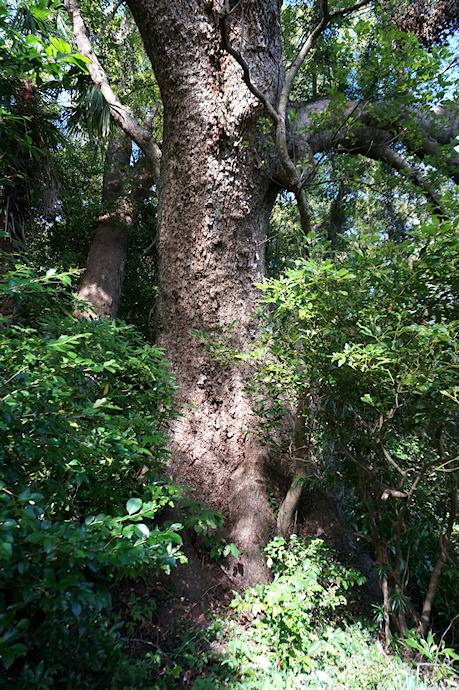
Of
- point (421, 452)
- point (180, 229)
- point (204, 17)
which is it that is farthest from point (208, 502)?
point (204, 17)

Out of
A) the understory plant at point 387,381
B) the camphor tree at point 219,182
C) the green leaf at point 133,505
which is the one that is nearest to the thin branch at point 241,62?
the camphor tree at point 219,182

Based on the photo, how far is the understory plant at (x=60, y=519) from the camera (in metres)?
1.06

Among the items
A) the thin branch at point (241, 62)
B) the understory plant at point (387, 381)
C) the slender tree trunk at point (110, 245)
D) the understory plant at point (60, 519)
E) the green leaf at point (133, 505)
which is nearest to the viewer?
the understory plant at point (60, 519)

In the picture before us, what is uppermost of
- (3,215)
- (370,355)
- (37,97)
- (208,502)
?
(37,97)

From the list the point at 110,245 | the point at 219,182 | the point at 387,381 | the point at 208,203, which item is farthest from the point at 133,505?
the point at 110,245

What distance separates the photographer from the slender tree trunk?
20.2 feet

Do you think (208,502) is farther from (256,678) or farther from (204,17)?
(204,17)

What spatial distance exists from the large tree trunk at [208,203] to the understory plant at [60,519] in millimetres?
1299

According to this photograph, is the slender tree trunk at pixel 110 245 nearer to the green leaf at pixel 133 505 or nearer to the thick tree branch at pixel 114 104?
the thick tree branch at pixel 114 104

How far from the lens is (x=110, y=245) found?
652cm

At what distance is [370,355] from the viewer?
1817mm

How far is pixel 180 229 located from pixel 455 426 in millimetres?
2905

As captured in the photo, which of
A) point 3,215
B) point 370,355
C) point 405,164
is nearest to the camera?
point 370,355

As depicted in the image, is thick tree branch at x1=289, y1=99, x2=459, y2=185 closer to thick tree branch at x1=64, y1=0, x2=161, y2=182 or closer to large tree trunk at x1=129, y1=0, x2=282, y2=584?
large tree trunk at x1=129, y1=0, x2=282, y2=584
